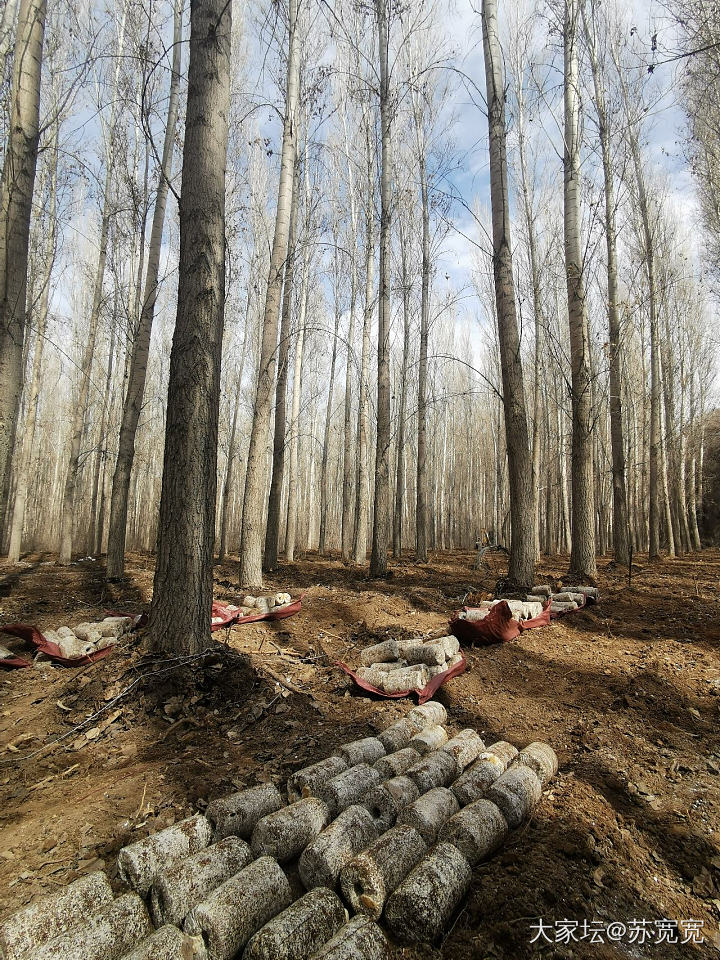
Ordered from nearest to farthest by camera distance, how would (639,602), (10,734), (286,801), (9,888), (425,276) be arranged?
(9,888) → (286,801) → (10,734) → (639,602) → (425,276)

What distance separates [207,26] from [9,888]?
553cm

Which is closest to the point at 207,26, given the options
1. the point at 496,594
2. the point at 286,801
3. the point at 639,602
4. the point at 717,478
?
the point at 286,801

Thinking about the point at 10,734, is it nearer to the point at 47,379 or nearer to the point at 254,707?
the point at 254,707

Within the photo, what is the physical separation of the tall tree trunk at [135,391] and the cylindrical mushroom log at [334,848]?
7151mm

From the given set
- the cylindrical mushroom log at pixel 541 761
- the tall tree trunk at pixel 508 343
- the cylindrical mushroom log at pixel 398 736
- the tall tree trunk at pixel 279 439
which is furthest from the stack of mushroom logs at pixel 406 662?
the tall tree trunk at pixel 279 439

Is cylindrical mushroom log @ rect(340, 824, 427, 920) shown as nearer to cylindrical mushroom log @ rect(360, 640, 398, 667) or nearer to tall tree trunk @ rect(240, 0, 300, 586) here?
cylindrical mushroom log @ rect(360, 640, 398, 667)

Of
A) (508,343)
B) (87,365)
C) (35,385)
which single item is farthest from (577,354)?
(35,385)

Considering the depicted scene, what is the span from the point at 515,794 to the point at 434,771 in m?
0.40

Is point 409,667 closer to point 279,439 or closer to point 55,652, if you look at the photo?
point 55,652

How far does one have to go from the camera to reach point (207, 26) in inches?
156

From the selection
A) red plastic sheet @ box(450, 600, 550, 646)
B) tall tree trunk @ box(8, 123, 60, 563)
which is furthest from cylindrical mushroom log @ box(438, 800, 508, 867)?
tall tree trunk @ box(8, 123, 60, 563)

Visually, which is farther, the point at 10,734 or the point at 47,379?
the point at 47,379

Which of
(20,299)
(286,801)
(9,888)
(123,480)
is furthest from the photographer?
(123,480)

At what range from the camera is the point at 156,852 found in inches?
73.9
